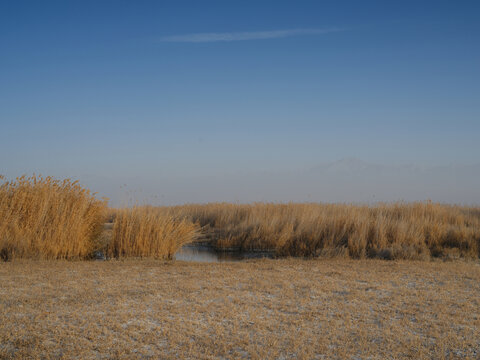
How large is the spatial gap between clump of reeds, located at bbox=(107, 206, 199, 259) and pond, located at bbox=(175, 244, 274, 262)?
88cm

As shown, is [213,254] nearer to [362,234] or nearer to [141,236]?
[141,236]

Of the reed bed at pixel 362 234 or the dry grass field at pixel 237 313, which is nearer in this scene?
the dry grass field at pixel 237 313

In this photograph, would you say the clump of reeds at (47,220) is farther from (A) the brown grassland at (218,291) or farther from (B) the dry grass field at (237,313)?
(B) the dry grass field at (237,313)

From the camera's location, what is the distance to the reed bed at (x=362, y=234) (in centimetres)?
969

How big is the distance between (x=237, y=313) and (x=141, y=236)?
15.8 ft

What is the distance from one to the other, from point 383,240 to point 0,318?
331 inches

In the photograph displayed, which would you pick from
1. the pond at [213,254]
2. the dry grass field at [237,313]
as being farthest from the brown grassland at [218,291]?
the pond at [213,254]

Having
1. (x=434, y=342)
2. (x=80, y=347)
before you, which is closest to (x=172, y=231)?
(x=80, y=347)

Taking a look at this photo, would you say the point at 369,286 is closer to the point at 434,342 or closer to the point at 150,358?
the point at 434,342

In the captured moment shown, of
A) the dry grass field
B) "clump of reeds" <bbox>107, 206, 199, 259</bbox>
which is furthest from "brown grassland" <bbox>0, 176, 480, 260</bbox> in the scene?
the dry grass field

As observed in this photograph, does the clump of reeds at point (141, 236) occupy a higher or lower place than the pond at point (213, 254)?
higher

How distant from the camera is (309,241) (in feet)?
35.8

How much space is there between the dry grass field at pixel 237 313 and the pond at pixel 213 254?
3.09 metres

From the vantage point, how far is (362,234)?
10.1 m
